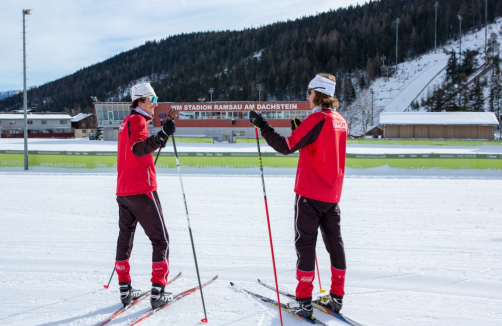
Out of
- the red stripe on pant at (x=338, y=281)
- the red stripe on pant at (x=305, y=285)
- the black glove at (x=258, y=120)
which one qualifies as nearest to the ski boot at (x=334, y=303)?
the red stripe on pant at (x=338, y=281)

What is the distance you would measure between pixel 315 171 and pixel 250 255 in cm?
240

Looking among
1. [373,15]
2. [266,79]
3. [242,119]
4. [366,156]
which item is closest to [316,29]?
[373,15]

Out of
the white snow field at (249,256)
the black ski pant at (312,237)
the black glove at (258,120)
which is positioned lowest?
the white snow field at (249,256)

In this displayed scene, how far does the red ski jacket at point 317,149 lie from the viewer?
10.2 feet

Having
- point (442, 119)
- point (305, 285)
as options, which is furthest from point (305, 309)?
point (442, 119)

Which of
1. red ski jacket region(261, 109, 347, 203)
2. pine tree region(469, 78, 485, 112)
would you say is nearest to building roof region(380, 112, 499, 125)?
pine tree region(469, 78, 485, 112)

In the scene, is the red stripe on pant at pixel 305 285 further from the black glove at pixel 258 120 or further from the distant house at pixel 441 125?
the distant house at pixel 441 125

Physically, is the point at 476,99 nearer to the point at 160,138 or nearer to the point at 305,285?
the point at 305,285

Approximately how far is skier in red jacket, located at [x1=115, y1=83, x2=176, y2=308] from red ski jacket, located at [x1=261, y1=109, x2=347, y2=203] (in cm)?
99

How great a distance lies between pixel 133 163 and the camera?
336 centimetres

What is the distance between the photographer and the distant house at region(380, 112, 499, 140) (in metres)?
41.2

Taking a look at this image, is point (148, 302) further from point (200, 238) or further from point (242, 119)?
point (242, 119)

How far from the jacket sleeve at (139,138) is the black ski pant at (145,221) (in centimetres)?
43

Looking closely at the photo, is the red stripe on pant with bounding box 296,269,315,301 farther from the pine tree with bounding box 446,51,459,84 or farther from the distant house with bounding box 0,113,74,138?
the distant house with bounding box 0,113,74,138
